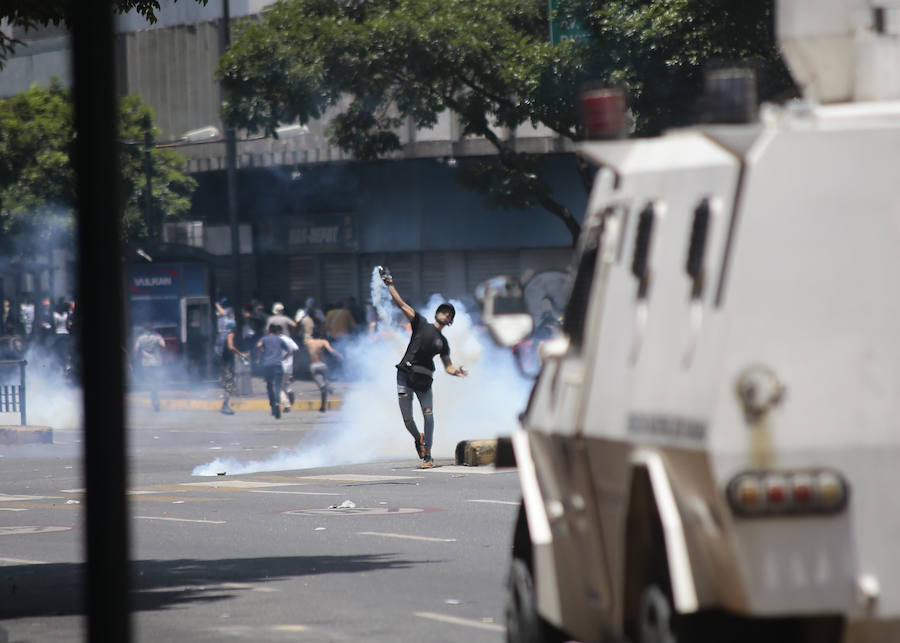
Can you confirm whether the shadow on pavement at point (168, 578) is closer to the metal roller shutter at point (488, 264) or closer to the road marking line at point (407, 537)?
the road marking line at point (407, 537)

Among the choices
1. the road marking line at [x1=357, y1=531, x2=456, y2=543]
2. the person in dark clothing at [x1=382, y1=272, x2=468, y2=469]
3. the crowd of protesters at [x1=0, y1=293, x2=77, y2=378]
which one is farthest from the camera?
the crowd of protesters at [x1=0, y1=293, x2=77, y2=378]

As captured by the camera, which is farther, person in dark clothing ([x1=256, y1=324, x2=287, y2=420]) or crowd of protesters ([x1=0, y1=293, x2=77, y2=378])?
crowd of protesters ([x1=0, y1=293, x2=77, y2=378])

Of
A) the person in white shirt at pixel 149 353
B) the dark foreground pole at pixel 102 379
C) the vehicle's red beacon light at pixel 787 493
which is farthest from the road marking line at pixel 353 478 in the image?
the person in white shirt at pixel 149 353

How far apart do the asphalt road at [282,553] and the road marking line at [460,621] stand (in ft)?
0.03

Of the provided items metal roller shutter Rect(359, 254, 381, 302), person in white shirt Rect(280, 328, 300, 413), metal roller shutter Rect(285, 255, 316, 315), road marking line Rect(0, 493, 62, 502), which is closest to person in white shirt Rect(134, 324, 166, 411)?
person in white shirt Rect(280, 328, 300, 413)

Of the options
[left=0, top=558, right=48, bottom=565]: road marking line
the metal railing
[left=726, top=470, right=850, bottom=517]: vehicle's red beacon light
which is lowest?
[left=0, top=558, right=48, bottom=565]: road marking line

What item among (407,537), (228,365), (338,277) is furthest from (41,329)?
(407,537)

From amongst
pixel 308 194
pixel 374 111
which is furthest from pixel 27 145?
pixel 374 111

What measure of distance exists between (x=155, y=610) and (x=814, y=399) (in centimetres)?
627

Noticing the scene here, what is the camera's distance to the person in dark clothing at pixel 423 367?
20016mm

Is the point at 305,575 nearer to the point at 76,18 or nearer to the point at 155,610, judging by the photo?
the point at 155,610

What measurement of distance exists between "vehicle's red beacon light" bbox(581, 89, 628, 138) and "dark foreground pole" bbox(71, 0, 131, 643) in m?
1.65

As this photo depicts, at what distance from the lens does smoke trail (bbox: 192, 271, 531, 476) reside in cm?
2267

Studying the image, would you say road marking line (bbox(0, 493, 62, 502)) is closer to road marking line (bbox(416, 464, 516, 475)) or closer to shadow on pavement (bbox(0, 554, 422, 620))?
road marking line (bbox(416, 464, 516, 475))
